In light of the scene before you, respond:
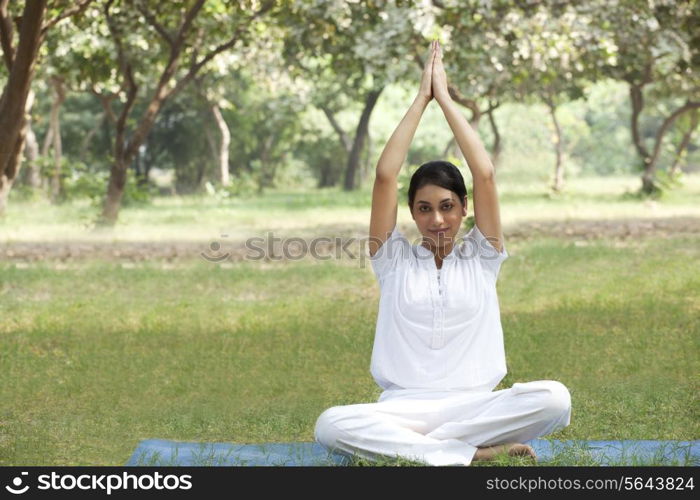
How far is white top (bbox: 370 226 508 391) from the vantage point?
200 inches

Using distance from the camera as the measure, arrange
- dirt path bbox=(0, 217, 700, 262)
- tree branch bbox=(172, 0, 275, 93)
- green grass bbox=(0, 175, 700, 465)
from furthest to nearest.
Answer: tree branch bbox=(172, 0, 275, 93) → dirt path bbox=(0, 217, 700, 262) → green grass bbox=(0, 175, 700, 465)

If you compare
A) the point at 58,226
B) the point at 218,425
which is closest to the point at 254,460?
the point at 218,425

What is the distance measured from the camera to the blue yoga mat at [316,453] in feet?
18.1

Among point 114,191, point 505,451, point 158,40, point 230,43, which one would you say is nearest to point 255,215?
point 114,191

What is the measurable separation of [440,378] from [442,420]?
193 millimetres

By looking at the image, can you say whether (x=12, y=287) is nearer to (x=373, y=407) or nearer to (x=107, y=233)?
(x=107, y=233)

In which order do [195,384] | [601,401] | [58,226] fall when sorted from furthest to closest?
1. [58,226]
2. [195,384]
3. [601,401]

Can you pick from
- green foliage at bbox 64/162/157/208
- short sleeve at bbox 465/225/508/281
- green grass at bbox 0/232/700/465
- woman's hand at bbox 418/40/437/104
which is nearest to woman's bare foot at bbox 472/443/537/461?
short sleeve at bbox 465/225/508/281

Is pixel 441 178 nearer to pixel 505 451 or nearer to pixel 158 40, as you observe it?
pixel 505 451

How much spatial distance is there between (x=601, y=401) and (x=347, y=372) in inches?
78.6

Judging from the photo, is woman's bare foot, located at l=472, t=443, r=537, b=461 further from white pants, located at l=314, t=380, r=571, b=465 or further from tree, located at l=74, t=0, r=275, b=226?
tree, located at l=74, t=0, r=275, b=226

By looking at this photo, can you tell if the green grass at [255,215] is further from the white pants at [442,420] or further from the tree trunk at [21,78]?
the white pants at [442,420]

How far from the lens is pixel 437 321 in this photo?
5078 mm

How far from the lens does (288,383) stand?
27.2ft
